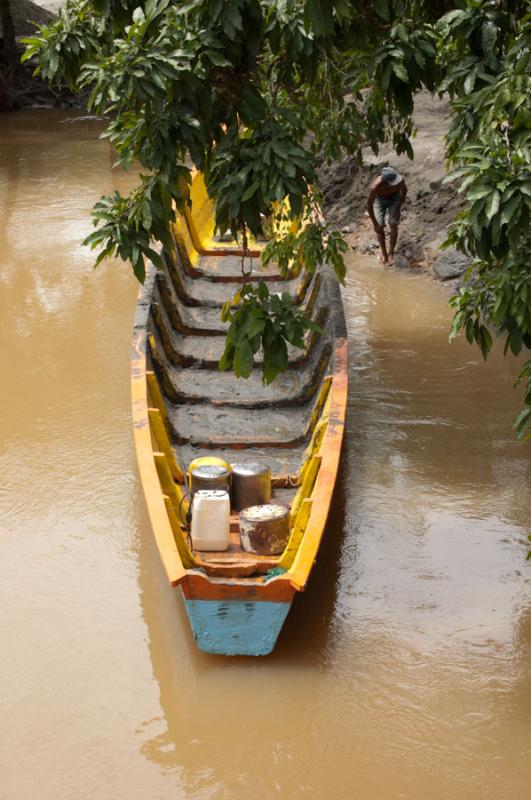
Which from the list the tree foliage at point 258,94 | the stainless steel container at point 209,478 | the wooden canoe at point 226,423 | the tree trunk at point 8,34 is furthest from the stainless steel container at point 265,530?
the tree trunk at point 8,34

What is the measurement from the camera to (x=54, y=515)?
6.42 meters

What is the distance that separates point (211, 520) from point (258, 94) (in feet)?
6.87

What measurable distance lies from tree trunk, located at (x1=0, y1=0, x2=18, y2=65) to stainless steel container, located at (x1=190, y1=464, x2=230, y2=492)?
14198 millimetres

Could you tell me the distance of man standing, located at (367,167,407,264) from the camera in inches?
397

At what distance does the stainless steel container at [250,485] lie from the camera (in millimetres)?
5711

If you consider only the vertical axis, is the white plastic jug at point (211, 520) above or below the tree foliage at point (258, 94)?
below

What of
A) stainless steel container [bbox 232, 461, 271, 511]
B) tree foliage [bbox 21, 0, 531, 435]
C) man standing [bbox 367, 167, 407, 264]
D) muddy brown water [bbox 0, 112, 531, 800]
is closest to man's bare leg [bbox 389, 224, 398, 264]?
man standing [bbox 367, 167, 407, 264]

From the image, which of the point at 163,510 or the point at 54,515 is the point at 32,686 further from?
the point at 54,515

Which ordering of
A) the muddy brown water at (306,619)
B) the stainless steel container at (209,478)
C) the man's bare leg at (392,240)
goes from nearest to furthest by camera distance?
→ 1. the muddy brown water at (306,619)
2. the stainless steel container at (209,478)
3. the man's bare leg at (392,240)

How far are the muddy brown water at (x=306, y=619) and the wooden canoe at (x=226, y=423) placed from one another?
41 cm

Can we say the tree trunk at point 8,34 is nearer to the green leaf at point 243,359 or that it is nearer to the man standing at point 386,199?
the man standing at point 386,199

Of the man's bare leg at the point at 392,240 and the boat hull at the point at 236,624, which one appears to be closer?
the boat hull at the point at 236,624

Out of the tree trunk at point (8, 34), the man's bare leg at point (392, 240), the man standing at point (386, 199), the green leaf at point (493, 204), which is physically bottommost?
the man's bare leg at point (392, 240)

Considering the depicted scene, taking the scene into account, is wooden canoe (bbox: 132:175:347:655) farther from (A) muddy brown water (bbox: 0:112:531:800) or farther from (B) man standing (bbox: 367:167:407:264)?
(B) man standing (bbox: 367:167:407:264)
